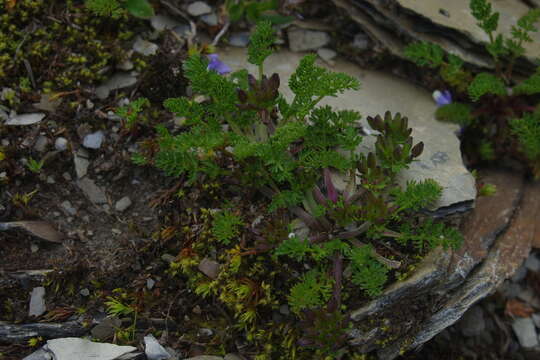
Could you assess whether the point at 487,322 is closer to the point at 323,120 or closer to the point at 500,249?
the point at 500,249

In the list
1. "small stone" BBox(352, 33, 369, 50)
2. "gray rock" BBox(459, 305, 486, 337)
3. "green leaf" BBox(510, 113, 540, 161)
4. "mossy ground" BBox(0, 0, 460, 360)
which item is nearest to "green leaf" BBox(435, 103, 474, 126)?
"green leaf" BBox(510, 113, 540, 161)

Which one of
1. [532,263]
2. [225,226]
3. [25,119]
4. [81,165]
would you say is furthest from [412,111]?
[25,119]

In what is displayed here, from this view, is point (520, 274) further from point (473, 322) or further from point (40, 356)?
point (40, 356)

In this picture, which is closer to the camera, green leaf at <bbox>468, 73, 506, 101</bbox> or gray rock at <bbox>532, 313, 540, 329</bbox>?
green leaf at <bbox>468, 73, 506, 101</bbox>

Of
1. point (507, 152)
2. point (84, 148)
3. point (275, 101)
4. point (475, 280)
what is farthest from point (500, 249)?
point (84, 148)

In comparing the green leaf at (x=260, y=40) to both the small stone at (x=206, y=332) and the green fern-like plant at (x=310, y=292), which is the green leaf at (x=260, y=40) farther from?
the small stone at (x=206, y=332)

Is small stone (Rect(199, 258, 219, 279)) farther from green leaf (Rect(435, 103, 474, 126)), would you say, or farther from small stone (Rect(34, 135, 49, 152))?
green leaf (Rect(435, 103, 474, 126))

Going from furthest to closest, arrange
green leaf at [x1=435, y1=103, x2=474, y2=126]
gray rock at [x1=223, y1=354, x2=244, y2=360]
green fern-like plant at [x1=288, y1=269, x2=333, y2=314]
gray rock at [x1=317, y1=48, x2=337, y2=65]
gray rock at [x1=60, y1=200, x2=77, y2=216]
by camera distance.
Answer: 1. gray rock at [x1=317, y1=48, x2=337, y2=65]
2. green leaf at [x1=435, y1=103, x2=474, y2=126]
3. gray rock at [x1=60, y1=200, x2=77, y2=216]
4. gray rock at [x1=223, y1=354, x2=244, y2=360]
5. green fern-like plant at [x1=288, y1=269, x2=333, y2=314]

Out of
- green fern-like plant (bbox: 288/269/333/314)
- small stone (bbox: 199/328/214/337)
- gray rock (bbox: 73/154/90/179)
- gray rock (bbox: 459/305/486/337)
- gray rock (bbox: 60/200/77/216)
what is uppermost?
green fern-like plant (bbox: 288/269/333/314)
